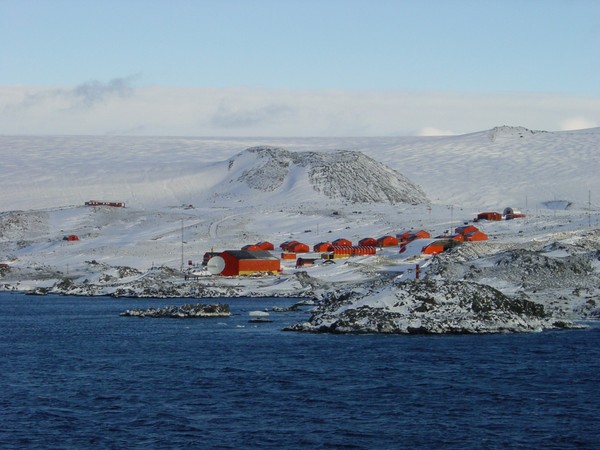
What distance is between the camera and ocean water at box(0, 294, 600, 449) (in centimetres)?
3369

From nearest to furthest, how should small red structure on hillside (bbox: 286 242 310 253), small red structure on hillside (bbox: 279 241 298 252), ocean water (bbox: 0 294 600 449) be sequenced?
ocean water (bbox: 0 294 600 449)
small red structure on hillside (bbox: 286 242 310 253)
small red structure on hillside (bbox: 279 241 298 252)

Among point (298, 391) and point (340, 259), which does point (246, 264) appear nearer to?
point (340, 259)

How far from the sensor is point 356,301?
202ft

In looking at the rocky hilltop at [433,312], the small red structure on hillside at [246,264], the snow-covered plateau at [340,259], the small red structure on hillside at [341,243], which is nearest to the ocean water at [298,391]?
the rocky hilltop at [433,312]

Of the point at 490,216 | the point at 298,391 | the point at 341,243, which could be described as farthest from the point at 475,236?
the point at 298,391

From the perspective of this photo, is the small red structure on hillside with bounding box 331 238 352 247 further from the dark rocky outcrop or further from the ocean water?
the ocean water

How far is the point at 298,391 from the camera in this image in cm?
4175

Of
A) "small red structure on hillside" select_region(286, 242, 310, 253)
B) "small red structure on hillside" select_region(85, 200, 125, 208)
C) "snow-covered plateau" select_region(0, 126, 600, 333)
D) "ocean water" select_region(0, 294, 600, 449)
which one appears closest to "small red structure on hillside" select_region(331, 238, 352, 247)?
"small red structure on hillside" select_region(286, 242, 310, 253)

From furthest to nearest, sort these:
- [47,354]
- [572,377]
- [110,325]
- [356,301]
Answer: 1. [110,325]
2. [356,301]
3. [47,354]
4. [572,377]

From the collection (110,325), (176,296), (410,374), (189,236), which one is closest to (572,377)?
(410,374)

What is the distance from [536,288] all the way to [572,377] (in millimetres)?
31879

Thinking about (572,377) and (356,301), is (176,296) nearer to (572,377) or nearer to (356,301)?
(356,301)

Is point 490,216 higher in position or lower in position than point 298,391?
higher

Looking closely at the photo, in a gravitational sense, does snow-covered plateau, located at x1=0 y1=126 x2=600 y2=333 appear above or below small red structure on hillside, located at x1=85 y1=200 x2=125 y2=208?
below
